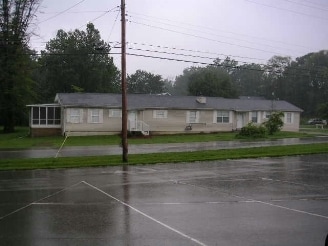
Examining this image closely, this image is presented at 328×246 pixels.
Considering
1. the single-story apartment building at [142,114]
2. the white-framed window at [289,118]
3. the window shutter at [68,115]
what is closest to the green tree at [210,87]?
the single-story apartment building at [142,114]

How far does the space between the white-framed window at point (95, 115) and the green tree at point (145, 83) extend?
2443 inches

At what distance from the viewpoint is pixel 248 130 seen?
40.2 metres

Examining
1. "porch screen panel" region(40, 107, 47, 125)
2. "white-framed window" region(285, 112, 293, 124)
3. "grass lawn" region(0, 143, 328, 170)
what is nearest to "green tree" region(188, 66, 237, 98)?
"white-framed window" region(285, 112, 293, 124)

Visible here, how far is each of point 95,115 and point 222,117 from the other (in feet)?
49.7

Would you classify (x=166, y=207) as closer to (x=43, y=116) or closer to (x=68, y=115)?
(x=68, y=115)

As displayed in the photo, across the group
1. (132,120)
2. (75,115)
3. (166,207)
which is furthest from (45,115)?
(166,207)

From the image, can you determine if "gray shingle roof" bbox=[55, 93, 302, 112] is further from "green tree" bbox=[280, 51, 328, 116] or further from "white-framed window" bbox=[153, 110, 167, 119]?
"green tree" bbox=[280, 51, 328, 116]

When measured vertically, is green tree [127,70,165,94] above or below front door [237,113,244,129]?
above

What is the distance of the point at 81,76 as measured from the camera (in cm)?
6812

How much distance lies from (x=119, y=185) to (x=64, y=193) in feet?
7.11

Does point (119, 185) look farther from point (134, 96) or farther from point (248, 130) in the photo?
point (134, 96)

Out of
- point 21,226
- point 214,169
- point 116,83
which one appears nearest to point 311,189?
point 214,169

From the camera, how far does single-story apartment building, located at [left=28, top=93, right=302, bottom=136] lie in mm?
41625

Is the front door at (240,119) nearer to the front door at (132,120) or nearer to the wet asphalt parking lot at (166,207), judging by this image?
the front door at (132,120)
